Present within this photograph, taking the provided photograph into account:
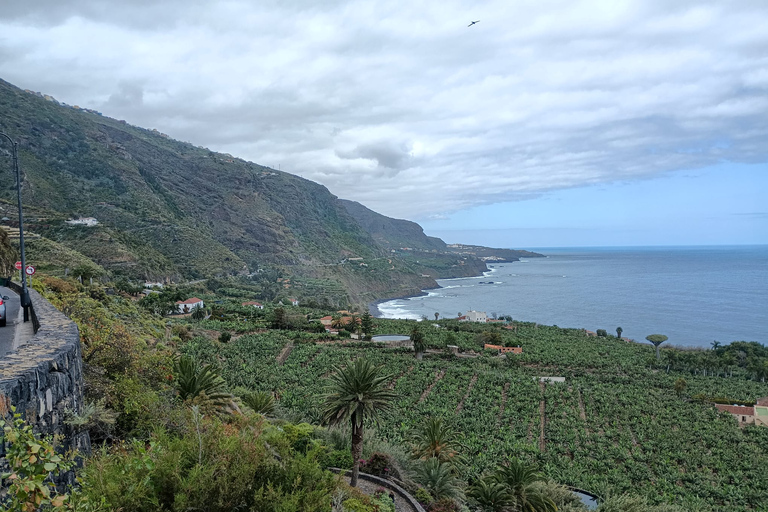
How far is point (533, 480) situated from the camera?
56.7 feet

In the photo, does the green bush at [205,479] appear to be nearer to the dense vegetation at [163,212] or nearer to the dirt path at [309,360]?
the dirt path at [309,360]

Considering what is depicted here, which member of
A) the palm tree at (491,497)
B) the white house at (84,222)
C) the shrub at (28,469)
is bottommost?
the palm tree at (491,497)

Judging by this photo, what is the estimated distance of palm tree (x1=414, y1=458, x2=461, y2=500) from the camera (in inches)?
643

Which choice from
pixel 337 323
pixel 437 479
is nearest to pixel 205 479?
pixel 437 479

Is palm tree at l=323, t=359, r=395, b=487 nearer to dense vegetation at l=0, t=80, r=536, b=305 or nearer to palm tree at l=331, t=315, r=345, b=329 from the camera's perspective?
dense vegetation at l=0, t=80, r=536, b=305

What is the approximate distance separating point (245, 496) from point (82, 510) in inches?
83.4

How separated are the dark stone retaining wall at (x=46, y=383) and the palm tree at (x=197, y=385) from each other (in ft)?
19.2

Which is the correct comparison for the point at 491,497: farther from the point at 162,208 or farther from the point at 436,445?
the point at 162,208

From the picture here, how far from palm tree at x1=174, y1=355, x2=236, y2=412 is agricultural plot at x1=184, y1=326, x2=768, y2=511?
6.33 metres

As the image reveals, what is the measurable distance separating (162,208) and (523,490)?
3754 inches

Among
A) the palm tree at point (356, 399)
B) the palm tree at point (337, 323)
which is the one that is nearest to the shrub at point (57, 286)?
the palm tree at point (356, 399)

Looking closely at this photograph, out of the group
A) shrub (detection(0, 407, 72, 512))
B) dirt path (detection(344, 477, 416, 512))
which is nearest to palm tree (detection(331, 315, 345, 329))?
dirt path (detection(344, 477, 416, 512))

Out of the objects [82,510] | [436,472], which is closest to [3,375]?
[82,510]

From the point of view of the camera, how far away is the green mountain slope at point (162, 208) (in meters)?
66.6
